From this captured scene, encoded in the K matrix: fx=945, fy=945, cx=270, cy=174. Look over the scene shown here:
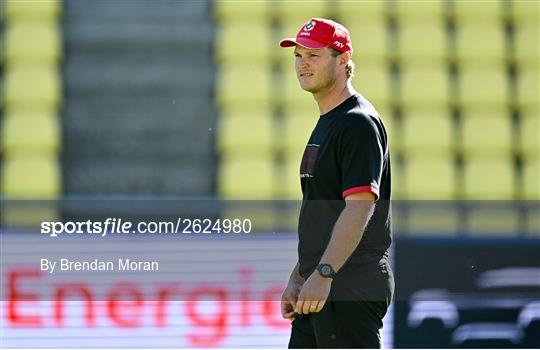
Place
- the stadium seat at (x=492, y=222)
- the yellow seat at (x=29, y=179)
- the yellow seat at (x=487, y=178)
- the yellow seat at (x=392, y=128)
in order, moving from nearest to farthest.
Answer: the stadium seat at (x=492, y=222) < the yellow seat at (x=29, y=179) < the yellow seat at (x=487, y=178) < the yellow seat at (x=392, y=128)

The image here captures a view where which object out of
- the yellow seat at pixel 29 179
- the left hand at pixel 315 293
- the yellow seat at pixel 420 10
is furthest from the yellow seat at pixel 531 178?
the left hand at pixel 315 293

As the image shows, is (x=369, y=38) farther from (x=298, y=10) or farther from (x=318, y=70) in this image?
(x=318, y=70)

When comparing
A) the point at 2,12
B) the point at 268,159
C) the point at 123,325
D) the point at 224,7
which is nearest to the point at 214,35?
the point at 224,7

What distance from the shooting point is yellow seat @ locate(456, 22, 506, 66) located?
484cm

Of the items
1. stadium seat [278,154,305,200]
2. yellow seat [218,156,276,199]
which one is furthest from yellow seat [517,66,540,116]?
yellow seat [218,156,276,199]

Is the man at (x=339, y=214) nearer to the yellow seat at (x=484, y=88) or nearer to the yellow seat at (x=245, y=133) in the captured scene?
the yellow seat at (x=245, y=133)

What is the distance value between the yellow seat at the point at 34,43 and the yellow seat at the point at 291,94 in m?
1.12

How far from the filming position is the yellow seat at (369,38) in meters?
4.86

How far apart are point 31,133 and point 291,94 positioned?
128cm

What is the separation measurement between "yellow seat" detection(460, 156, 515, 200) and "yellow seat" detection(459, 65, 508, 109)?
337mm

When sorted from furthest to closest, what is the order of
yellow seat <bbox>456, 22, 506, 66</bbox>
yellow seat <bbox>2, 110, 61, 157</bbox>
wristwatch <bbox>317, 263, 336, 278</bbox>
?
yellow seat <bbox>456, 22, 506, 66</bbox> → yellow seat <bbox>2, 110, 61, 157</bbox> → wristwatch <bbox>317, 263, 336, 278</bbox>

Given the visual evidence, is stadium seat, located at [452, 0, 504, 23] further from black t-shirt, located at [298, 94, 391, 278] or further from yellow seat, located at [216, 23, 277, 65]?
black t-shirt, located at [298, 94, 391, 278]

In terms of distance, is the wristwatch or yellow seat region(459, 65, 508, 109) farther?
yellow seat region(459, 65, 508, 109)

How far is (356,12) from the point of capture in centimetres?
489
